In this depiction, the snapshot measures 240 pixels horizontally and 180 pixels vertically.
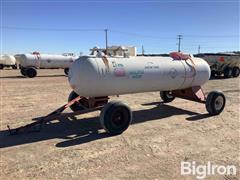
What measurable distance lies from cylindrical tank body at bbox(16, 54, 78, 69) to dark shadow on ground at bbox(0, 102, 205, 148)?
16040mm

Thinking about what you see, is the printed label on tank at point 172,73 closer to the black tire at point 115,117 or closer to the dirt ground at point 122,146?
→ the dirt ground at point 122,146

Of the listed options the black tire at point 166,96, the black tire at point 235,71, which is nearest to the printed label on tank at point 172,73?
the black tire at point 166,96

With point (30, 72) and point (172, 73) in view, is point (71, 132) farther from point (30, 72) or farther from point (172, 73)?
point (30, 72)

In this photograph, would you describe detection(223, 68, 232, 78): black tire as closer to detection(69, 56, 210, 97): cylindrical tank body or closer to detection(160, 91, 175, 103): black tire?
detection(160, 91, 175, 103): black tire

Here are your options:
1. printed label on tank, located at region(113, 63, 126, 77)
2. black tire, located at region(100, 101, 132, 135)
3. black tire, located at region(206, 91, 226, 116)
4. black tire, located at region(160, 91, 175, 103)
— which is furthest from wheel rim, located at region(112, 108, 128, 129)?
black tire, located at region(160, 91, 175, 103)

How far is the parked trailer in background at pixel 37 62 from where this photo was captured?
2219 cm

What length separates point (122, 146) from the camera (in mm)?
5699

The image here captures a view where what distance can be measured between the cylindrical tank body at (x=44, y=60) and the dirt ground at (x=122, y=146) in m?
14.2

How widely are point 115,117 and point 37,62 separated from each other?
58.2 ft

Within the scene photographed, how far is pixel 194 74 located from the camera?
28.4 ft

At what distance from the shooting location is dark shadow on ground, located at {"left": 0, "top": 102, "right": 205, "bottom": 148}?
599cm

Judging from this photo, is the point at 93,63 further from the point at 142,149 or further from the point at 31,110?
the point at 31,110

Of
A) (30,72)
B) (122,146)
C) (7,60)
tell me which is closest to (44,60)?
(30,72)

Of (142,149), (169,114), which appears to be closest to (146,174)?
(142,149)
